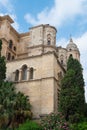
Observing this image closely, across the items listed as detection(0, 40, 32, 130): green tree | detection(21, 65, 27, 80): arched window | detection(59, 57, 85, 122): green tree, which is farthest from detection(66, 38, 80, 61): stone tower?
detection(0, 40, 32, 130): green tree

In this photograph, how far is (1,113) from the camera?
2084 centimetres

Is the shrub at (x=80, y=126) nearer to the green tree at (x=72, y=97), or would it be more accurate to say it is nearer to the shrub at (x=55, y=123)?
the green tree at (x=72, y=97)

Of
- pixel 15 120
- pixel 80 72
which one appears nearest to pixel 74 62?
pixel 80 72

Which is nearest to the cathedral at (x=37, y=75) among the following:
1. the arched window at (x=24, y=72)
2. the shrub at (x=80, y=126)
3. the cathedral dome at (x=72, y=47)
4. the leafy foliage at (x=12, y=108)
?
the arched window at (x=24, y=72)

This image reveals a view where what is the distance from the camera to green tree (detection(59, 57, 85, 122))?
68.3ft

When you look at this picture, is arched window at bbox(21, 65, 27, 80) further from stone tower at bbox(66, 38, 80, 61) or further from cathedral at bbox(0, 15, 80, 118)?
stone tower at bbox(66, 38, 80, 61)

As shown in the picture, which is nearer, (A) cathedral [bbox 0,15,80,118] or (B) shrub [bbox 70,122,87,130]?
(B) shrub [bbox 70,122,87,130]

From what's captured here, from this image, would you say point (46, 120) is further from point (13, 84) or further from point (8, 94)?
point (13, 84)

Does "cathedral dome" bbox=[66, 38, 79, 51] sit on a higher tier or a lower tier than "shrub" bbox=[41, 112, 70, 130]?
higher

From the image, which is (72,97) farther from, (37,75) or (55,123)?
(37,75)

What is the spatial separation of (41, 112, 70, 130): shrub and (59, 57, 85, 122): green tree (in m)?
0.84

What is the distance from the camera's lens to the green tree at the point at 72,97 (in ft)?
68.3

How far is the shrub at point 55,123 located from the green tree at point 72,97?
84 cm

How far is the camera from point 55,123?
19.7m
